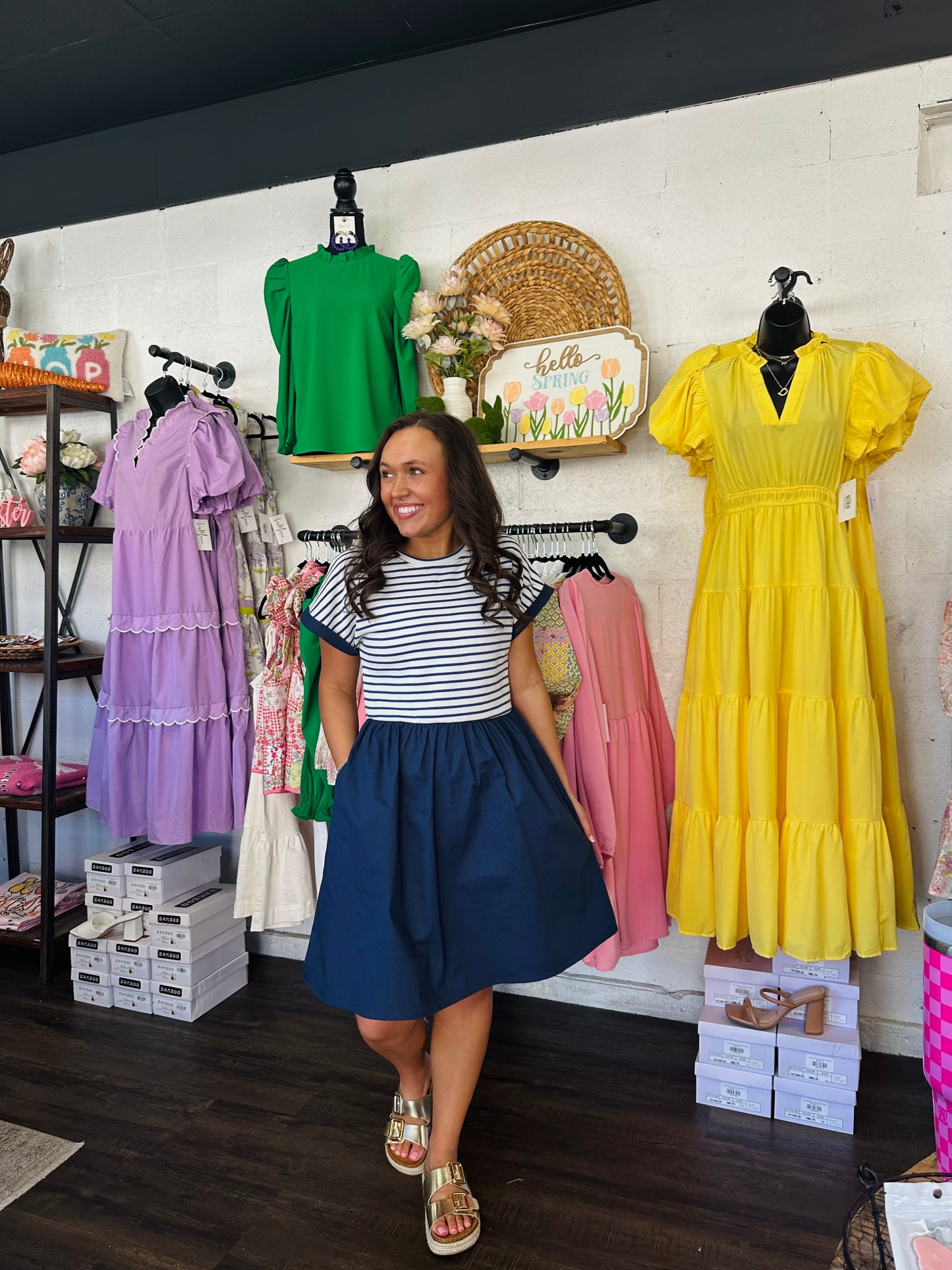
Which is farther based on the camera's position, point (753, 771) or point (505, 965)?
point (753, 771)

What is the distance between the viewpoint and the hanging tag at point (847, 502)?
2.20 metres

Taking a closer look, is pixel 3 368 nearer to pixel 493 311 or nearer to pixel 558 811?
pixel 493 311

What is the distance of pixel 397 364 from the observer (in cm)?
282

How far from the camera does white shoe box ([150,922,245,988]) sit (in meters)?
2.75

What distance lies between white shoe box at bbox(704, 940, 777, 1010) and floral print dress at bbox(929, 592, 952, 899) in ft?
1.48

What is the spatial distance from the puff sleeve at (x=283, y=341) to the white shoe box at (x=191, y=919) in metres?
1.44

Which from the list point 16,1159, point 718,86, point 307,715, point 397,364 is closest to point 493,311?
point 397,364

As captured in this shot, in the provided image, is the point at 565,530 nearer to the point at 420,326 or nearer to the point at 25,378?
the point at 420,326

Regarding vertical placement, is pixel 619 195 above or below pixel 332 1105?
above

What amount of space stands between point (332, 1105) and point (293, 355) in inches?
85.3

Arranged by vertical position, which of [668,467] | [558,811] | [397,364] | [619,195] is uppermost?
[619,195]

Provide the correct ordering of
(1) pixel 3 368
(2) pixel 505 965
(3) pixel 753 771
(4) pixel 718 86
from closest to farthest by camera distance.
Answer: (2) pixel 505 965
(3) pixel 753 771
(4) pixel 718 86
(1) pixel 3 368

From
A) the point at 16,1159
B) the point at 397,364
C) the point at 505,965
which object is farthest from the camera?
the point at 397,364

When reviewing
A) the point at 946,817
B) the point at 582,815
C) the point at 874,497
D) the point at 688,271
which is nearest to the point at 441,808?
the point at 582,815
